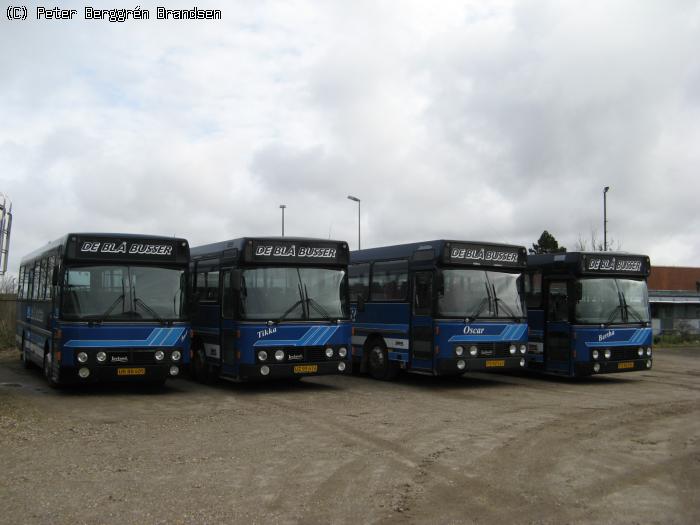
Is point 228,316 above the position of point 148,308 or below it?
below

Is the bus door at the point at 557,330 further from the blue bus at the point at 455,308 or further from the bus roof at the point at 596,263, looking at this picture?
the blue bus at the point at 455,308

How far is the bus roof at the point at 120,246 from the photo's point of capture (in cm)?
1449

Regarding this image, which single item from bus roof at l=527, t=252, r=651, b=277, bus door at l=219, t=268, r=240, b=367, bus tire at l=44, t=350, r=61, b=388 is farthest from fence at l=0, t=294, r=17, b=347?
bus roof at l=527, t=252, r=651, b=277

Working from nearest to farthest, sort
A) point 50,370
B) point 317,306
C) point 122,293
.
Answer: point 122,293 < point 50,370 < point 317,306

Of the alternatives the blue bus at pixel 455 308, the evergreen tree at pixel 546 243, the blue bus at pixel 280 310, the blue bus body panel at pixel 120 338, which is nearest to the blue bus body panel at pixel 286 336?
the blue bus at pixel 280 310

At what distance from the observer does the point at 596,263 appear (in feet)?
57.6

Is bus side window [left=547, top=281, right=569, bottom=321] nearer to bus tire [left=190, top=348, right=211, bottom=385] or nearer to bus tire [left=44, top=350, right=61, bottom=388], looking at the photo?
bus tire [left=190, top=348, right=211, bottom=385]

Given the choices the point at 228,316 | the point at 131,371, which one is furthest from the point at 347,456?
the point at 228,316

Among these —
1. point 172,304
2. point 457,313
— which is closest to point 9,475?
point 172,304

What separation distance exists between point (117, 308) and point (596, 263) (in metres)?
Answer: 10.3

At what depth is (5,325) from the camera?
2928 centimetres

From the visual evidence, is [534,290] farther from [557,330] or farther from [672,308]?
[672,308]

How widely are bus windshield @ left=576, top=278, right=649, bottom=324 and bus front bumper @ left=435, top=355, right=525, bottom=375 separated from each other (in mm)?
1909

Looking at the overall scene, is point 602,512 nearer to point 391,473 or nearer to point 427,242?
point 391,473
